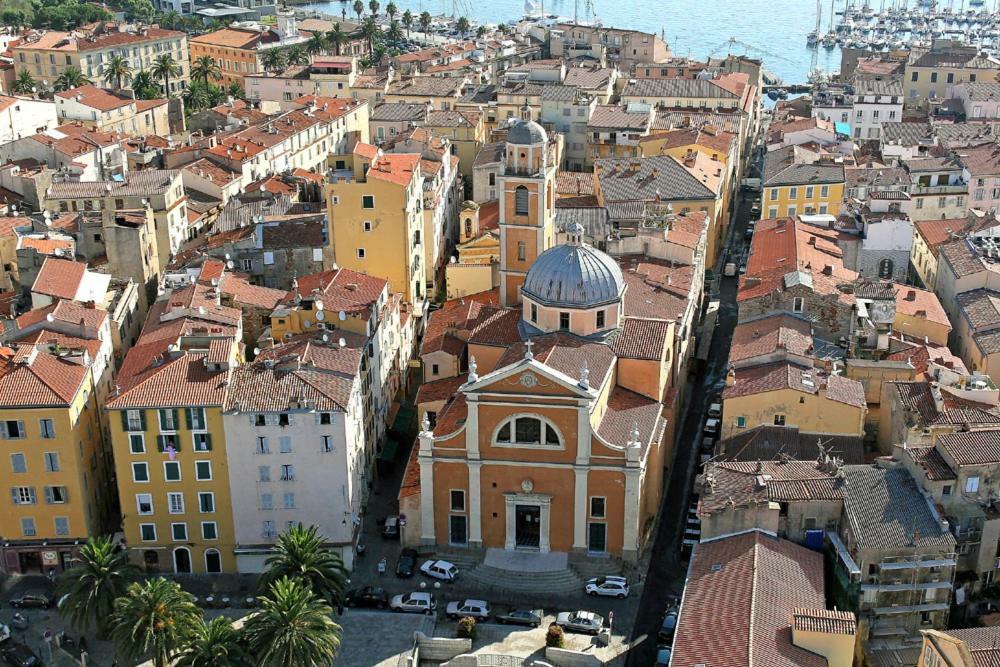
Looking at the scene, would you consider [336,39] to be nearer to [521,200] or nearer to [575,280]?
[521,200]

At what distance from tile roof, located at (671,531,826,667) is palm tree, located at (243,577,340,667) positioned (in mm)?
Answer: 14359

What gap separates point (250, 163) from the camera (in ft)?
343

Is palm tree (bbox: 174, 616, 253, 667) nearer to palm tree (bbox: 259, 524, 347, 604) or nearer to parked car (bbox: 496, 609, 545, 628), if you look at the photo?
palm tree (bbox: 259, 524, 347, 604)

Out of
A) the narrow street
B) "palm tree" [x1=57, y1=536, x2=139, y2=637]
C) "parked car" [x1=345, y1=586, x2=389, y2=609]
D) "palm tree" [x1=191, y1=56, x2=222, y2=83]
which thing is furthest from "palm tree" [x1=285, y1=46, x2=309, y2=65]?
"palm tree" [x1=57, y1=536, x2=139, y2=637]

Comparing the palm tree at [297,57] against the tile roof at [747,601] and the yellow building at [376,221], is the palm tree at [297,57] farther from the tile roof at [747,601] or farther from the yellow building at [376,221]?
the tile roof at [747,601]

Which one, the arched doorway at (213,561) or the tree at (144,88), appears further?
the tree at (144,88)

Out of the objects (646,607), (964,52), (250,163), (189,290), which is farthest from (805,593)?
(964,52)

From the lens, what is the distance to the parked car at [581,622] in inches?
2190

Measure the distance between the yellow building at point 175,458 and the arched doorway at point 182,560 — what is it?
50 millimetres

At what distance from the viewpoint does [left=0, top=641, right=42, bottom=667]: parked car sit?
5509 centimetres

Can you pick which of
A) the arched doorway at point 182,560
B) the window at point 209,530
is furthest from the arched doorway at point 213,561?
the arched doorway at point 182,560

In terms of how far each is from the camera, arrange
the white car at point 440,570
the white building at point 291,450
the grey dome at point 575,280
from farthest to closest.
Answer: the grey dome at point 575,280 < the white car at point 440,570 < the white building at point 291,450

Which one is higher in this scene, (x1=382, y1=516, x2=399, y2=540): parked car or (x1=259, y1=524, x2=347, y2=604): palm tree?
(x1=259, y1=524, x2=347, y2=604): palm tree

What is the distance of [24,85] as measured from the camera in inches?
5891
